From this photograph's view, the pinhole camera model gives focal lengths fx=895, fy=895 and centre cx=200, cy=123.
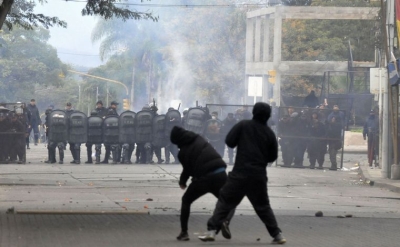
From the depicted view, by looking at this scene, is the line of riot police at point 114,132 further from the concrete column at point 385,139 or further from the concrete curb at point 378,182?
the concrete column at point 385,139

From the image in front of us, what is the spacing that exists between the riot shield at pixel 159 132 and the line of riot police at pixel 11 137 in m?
4.06

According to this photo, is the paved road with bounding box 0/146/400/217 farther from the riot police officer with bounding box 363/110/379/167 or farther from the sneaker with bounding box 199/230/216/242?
the sneaker with bounding box 199/230/216/242

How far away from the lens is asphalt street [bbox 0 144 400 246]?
11.6 m

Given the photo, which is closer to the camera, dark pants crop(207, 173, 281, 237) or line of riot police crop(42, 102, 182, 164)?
dark pants crop(207, 173, 281, 237)

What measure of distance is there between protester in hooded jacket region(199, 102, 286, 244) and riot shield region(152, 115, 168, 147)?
17.8m

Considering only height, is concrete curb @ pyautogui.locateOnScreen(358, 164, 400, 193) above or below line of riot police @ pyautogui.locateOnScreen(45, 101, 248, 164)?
below

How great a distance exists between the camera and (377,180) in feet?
76.5

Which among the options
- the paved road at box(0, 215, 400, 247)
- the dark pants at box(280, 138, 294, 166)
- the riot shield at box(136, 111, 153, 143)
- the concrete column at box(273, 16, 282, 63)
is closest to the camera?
the paved road at box(0, 215, 400, 247)

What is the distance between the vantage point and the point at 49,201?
656 inches

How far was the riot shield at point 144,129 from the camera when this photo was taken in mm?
28531

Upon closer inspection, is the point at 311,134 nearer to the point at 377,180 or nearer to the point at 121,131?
the point at 377,180

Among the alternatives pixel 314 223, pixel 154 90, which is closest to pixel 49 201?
pixel 314 223

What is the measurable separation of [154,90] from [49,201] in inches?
2907

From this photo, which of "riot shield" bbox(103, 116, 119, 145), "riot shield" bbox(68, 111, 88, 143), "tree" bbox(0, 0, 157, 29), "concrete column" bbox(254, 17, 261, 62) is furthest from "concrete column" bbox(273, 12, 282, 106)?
"tree" bbox(0, 0, 157, 29)
